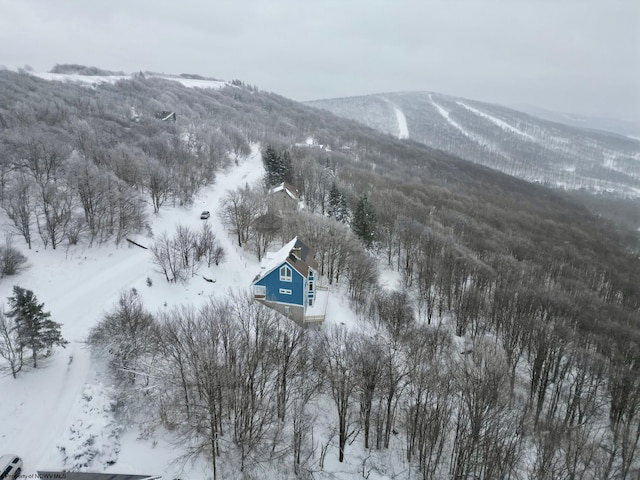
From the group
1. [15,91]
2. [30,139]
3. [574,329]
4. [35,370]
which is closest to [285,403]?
[35,370]

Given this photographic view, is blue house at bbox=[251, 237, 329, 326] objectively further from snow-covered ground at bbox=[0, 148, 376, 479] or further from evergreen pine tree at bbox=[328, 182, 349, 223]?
evergreen pine tree at bbox=[328, 182, 349, 223]

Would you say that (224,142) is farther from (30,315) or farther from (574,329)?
(574,329)

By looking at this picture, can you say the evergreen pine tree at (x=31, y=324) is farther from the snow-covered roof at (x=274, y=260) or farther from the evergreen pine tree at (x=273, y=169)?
the evergreen pine tree at (x=273, y=169)

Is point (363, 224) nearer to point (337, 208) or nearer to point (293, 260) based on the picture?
point (337, 208)

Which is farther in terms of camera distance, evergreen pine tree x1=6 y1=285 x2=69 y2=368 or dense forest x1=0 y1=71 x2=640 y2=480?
dense forest x1=0 y1=71 x2=640 y2=480

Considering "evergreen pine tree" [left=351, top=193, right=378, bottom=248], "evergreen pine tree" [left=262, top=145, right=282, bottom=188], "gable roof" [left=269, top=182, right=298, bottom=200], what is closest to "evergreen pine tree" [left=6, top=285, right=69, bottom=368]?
"gable roof" [left=269, top=182, right=298, bottom=200]

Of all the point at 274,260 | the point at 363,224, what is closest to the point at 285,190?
the point at 363,224
